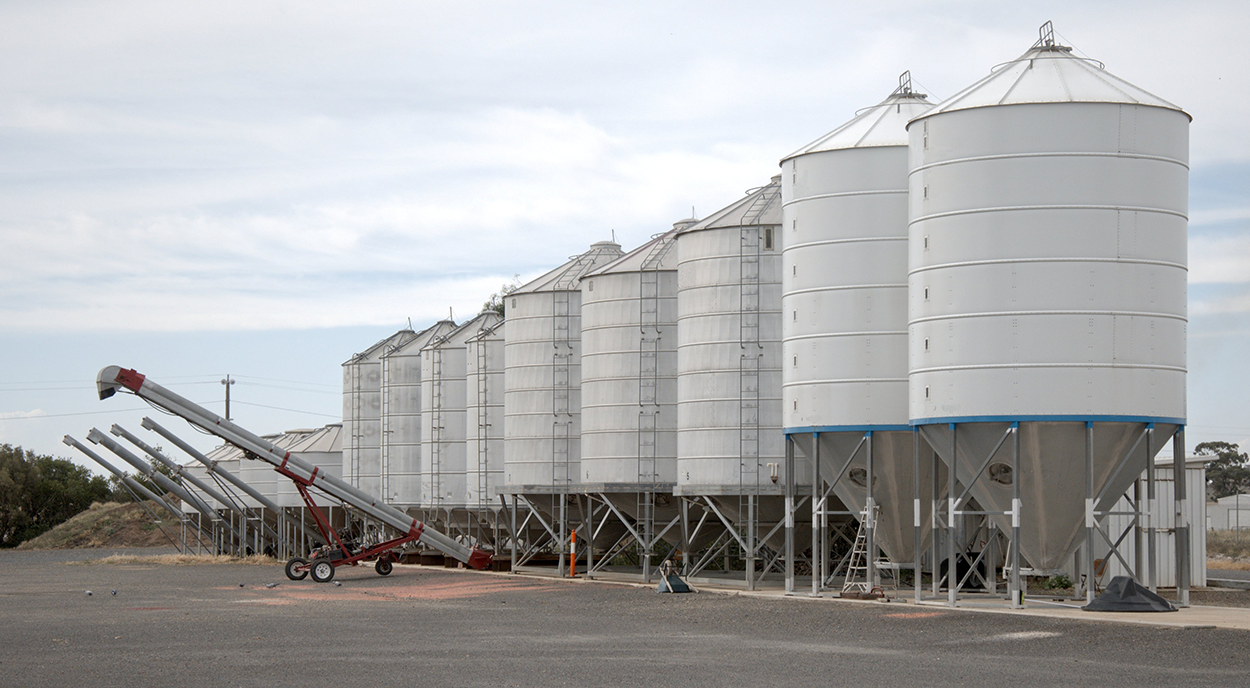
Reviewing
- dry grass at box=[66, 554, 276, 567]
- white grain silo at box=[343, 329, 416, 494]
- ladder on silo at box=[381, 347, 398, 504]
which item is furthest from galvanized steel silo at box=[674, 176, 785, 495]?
dry grass at box=[66, 554, 276, 567]

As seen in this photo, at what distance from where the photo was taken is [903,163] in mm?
28938

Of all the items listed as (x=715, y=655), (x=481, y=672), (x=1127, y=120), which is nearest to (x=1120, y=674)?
(x=715, y=655)

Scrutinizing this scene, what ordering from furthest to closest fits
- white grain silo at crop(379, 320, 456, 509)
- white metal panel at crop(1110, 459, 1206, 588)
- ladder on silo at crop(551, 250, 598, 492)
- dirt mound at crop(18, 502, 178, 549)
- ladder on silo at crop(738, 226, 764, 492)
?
dirt mound at crop(18, 502, 178, 549) < white grain silo at crop(379, 320, 456, 509) < ladder on silo at crop(551, 250, 598, 492) < ladder on silo at crop(738, 226, 764, 492) < white metal panel at crop(1110, 459, 1206, 588)

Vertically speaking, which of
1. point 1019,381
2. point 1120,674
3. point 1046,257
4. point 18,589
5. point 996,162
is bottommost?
point 18,589

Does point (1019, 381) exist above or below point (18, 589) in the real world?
above

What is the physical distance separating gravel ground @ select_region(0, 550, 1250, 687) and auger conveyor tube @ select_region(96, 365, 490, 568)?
6.27 meters

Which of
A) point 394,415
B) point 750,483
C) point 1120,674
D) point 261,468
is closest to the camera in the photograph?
point 1120,674

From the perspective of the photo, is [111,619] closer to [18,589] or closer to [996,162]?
[18,589]

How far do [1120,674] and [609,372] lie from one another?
22.5 meters

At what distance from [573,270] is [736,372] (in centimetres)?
1244

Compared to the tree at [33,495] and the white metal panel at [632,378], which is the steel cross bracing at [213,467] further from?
the tree at [33,495]

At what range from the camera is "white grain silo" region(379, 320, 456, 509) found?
175ft

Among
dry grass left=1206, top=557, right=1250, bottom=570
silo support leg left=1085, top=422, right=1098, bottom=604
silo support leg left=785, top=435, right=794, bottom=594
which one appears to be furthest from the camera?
dry grass left=1206, top=557, right=1250, bottom=570

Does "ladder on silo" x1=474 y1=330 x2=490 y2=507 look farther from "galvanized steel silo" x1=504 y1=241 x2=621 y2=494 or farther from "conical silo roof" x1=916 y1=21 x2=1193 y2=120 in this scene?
"conical silo roof" x1=916 y1=21 x2=1193 y2=120
